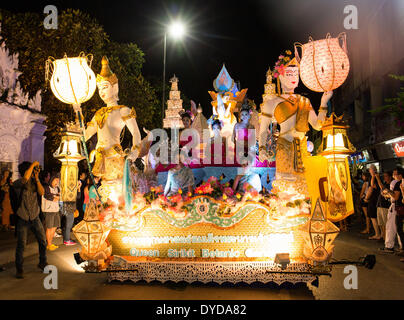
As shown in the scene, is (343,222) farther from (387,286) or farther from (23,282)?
(23,282)

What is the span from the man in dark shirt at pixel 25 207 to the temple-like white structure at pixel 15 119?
22.4ft

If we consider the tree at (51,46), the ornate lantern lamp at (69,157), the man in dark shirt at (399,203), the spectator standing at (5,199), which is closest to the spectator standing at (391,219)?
the man in dark shirt at (399,203)

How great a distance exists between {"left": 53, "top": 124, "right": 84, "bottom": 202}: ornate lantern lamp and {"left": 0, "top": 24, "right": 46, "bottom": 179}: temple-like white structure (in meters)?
7.84

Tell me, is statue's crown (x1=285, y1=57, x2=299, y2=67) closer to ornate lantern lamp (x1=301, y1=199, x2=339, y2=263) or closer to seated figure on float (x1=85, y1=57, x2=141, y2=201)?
ornate lantern lamp (x1=301, y1=199, x2=339, y2=263)

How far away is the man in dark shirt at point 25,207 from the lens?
5855 mm

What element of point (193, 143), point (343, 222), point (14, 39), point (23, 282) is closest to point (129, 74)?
point (14, 39)

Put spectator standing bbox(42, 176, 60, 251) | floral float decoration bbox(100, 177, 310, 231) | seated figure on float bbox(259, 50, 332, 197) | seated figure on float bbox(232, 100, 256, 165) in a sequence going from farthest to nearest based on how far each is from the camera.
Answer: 1. spectator standing bbox(42, 176, 60, 251)
2. seated figure on float bbox(232, 100, 256, 165)
3. seated figure on float bbox(259, 50, 332, 197)
4. floral float decoration bbox(100, 177, 310, 231)

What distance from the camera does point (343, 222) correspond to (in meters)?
11.7

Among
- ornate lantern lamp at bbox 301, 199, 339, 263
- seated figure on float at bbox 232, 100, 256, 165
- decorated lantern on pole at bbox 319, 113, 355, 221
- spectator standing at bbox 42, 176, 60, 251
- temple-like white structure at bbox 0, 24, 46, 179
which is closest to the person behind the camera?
ornate lantern lamp at bbox 301, 199, 339, 263

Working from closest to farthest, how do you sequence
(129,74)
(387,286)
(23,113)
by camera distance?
(387,286) → (23,113) → (129,74)

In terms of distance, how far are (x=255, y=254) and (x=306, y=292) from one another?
88cm

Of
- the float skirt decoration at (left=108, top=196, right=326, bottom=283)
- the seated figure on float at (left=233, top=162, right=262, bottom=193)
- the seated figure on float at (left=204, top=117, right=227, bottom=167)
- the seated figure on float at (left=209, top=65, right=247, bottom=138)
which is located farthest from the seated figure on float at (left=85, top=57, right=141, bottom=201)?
the seated figure on float at (left=209, top=65, right=247, bottom=138)

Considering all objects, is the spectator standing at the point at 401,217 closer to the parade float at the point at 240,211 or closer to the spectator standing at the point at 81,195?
the parade float at the point at 240,211

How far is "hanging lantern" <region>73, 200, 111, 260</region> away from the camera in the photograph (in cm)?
486
